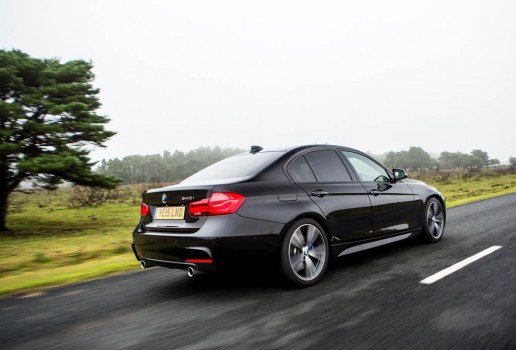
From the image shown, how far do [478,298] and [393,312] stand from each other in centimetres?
87

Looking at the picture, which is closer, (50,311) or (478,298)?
(478,298)

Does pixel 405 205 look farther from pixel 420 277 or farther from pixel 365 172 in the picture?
pixel 420 277

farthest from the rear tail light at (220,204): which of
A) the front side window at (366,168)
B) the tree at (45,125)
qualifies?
the tree at (45,125)

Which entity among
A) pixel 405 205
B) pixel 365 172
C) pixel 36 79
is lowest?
pixel 405 205

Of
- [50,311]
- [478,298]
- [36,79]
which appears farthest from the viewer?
[36,79]

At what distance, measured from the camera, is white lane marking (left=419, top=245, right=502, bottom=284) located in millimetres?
4203

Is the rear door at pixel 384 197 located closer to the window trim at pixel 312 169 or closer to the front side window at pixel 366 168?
the front side window at pixel 366 168

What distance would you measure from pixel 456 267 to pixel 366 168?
1.68 metres

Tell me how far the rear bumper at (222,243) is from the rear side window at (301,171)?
71 cm

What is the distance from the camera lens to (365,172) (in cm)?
546

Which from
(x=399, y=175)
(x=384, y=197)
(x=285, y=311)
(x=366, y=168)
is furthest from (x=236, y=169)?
(x=399, y=175)

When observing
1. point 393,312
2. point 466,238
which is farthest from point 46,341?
point 466,238

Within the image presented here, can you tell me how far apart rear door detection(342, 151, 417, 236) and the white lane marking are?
36.1 inches

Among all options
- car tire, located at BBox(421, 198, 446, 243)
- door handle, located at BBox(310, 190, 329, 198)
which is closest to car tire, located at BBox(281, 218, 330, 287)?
door handle, located at BBox(310, 190, 329, 198)
